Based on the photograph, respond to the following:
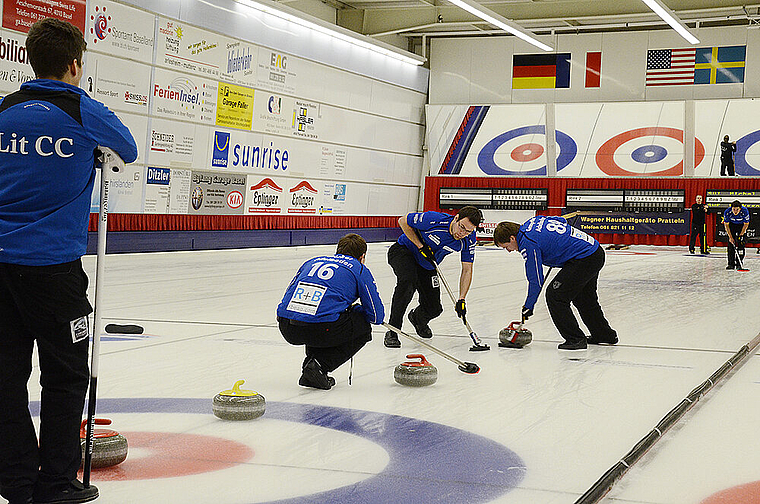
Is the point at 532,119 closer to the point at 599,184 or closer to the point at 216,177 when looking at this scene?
the point at 599,184

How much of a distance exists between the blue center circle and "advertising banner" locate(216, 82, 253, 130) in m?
12.6

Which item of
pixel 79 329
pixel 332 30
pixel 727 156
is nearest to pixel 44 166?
pixel 79 329

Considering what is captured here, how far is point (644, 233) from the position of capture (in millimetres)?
27547

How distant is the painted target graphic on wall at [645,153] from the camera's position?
88.3 feet

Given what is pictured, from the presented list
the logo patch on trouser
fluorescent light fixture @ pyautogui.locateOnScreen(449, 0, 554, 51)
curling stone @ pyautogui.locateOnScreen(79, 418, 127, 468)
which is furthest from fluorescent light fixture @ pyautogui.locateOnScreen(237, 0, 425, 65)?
the logo patch on trouser

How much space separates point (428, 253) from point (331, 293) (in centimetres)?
241

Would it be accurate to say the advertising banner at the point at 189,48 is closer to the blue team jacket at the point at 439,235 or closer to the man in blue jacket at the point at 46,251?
the blue team jacket at the point at 439,235

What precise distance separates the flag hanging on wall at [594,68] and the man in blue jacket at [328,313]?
24192mm

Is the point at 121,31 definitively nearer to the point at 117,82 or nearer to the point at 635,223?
the point at 117,82

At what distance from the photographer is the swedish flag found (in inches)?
1038

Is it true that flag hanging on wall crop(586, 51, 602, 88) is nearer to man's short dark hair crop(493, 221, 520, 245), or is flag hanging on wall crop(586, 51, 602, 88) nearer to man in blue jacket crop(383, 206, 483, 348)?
man in blue jacket crop(383, 206, 483, 348)

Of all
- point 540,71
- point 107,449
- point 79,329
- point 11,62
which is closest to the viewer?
point 79,329

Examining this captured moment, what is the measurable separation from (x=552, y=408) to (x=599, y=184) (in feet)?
77.9

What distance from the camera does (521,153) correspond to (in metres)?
28.7
